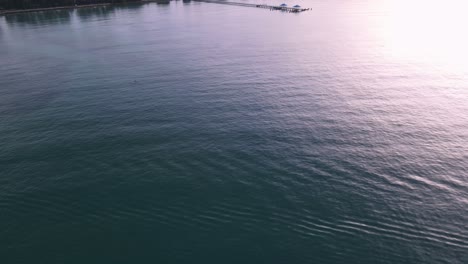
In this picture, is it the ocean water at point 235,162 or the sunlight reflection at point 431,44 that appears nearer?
the ocean water at point 235,162

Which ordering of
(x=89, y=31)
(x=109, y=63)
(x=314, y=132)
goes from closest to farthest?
(x=314, y=132)
(x=109, y=63)
(x=89, y=31)

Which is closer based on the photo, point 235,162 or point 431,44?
point 235,162

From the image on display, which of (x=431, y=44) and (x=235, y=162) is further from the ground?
(x=431, y=44)

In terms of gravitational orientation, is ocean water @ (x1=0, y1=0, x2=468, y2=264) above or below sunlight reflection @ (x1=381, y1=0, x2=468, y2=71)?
below

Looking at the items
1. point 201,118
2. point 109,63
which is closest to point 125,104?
point 201,118

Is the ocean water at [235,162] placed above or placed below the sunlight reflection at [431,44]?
below

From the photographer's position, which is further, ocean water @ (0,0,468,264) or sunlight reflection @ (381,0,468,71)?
sunlight reflection @ (381,0,468,71)

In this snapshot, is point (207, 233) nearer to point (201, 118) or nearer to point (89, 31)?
point (201, 118)

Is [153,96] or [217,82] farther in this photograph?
[217,82]
